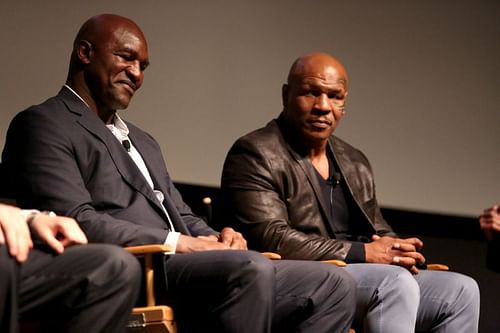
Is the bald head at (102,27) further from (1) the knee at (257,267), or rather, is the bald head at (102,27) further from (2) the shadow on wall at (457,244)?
(2) the shadow on wall at (457,244)

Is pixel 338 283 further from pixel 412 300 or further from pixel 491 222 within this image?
pixel 491 222

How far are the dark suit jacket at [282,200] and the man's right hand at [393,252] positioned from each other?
0.09 m

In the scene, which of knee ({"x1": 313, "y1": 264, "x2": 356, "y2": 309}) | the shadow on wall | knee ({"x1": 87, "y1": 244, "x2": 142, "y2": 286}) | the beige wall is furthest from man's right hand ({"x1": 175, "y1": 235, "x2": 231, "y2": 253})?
the shadow on wall

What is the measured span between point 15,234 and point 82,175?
3.02 ft

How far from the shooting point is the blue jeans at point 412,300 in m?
3.24

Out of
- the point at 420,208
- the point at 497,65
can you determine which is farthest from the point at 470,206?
the point at 497,65

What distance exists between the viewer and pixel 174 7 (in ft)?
14.3

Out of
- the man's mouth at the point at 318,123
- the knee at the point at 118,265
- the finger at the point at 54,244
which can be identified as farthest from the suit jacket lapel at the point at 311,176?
the finger at the point at 54,244

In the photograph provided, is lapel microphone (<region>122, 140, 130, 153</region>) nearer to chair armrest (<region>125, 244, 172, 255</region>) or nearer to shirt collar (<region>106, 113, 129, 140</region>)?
shirt collar (<region>106, 113, 129, 140</region>)

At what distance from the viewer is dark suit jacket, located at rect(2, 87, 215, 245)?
9.51 feet

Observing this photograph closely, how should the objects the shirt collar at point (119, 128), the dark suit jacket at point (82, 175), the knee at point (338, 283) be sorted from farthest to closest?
the shirt collar at point (119, 128), the knee at point (338, 283), the dark suit jacket at point (82, 175)

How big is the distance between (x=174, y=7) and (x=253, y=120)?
0.62 metres

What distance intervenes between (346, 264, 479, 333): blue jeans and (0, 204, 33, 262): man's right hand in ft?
4.59

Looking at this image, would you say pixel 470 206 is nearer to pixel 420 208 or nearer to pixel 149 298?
pixel 420 208
